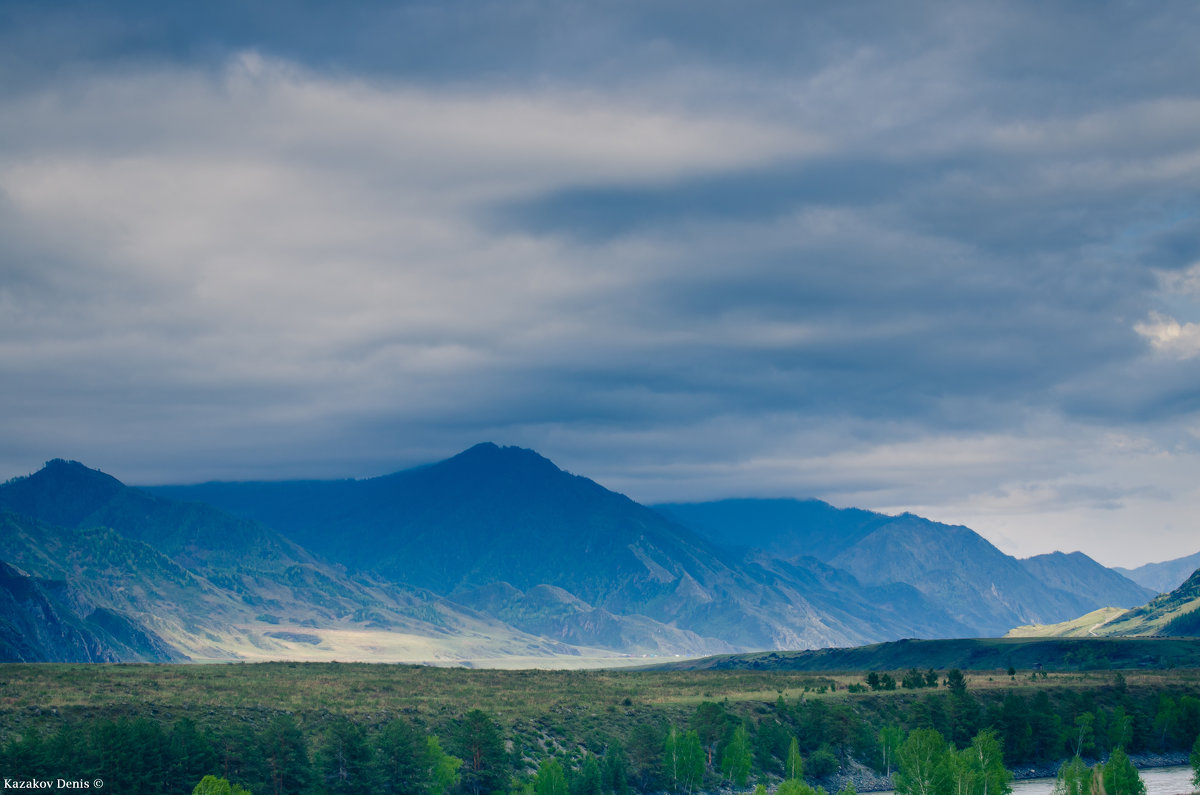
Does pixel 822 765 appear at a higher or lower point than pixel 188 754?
lower

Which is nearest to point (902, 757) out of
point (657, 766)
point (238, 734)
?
point (657, 766)

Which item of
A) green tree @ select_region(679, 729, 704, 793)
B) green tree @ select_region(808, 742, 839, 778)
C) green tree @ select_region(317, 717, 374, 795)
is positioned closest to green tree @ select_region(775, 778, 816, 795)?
green tree @ select_region(317, 717, 374, 795)

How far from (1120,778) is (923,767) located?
20367 millimetres

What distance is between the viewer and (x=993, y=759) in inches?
5527

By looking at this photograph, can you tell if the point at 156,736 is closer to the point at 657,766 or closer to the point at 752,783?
the point at 657,766

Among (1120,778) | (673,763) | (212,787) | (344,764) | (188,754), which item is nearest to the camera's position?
(212,787)

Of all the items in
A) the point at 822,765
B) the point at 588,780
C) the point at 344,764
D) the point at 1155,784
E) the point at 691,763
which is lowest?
the point at 1155,784

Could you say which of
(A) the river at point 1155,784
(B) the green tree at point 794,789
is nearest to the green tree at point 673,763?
(A) the river at point 1155,784

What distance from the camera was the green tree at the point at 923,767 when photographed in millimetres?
126000

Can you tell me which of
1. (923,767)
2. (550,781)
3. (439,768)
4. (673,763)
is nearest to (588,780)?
(550,781)

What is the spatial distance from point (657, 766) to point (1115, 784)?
236 feet

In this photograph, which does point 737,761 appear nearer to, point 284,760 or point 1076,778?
point 1076,778

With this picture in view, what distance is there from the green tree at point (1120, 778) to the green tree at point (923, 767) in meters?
16.6

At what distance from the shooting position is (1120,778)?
12569 cm
